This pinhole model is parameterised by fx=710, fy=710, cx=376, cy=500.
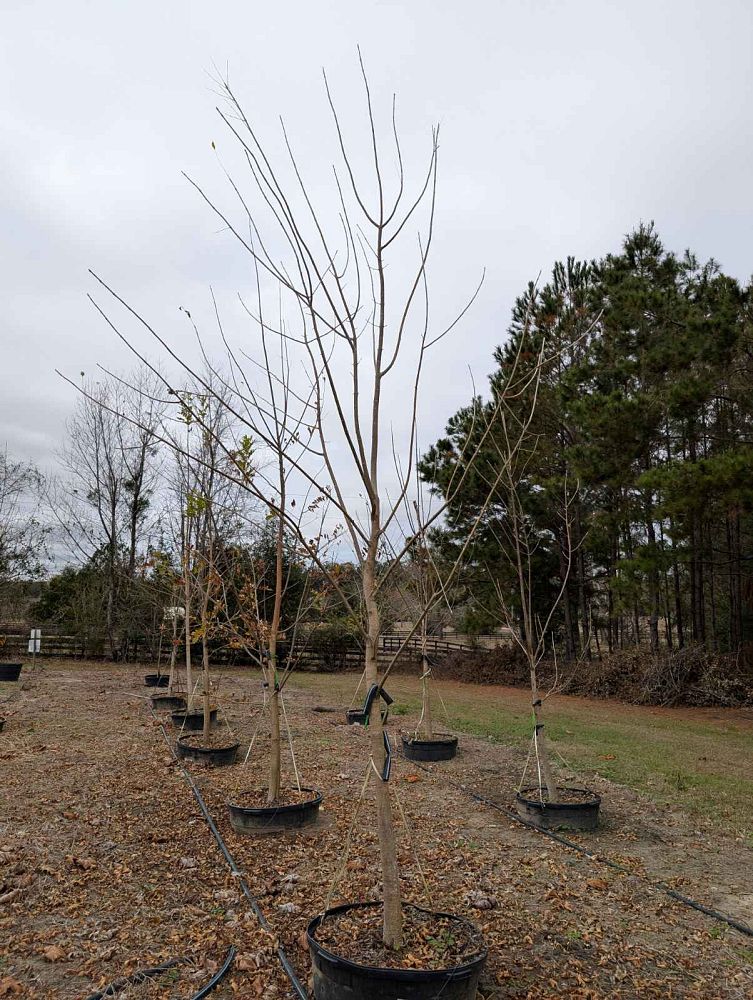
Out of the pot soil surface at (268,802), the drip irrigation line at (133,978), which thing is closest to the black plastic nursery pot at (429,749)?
the pot soil surface at (268,802)

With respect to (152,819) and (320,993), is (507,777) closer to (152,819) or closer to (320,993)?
(152,819)

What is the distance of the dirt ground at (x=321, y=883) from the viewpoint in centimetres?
309

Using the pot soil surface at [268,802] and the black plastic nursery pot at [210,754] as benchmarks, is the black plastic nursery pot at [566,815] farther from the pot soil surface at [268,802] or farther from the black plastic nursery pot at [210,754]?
the black plastic nursery pot at [210,754]

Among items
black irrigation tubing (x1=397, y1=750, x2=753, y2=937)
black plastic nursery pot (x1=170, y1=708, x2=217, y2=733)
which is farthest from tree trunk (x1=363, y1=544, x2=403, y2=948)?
black plastic nursery pot (x1=170, y1=708, x2=217, y2=733)

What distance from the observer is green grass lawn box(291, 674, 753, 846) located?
6697 mm

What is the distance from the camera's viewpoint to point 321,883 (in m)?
4.12

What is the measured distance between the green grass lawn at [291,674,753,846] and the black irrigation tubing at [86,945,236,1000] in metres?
4.03

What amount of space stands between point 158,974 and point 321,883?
4.16 ft

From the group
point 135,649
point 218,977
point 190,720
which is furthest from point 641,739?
point 135,649

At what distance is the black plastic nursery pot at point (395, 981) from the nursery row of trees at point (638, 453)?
7073 millimetres

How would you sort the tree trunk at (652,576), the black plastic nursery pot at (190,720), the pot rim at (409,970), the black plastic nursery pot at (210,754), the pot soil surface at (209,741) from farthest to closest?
the tree trunk at (652,576), the black plastic nursery pot at (190,720), the pot soil surface at (209,741), the black plastic nursery pot at (210,754), the pot rim at (409,970)

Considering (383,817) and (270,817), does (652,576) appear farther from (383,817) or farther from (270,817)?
(383,817)

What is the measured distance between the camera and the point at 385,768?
2682 millimetres

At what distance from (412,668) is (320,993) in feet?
72.5
